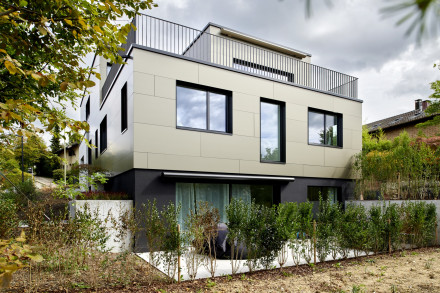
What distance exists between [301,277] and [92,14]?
234 inches

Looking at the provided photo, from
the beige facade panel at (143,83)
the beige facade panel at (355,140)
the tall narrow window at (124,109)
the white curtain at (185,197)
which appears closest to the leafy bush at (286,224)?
the white curtain at (185,197)

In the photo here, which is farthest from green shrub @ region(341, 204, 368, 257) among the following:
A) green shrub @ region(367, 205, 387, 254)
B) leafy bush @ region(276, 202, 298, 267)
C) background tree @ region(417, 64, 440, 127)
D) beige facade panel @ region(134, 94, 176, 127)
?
background tree @ region(417, 64, 440, 127)

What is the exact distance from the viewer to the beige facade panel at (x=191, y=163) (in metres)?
9.22

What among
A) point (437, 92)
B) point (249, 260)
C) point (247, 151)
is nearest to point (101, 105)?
point (247, 151)

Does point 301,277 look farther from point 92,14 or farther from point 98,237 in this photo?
point 92,14

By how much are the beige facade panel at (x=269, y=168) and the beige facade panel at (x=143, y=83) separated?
3.90m

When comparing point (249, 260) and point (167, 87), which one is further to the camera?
point (167, 87)

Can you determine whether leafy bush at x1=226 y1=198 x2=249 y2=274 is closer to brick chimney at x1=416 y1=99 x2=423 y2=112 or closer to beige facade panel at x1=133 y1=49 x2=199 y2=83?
beige facade panel at x1=133 y1=49 x2=199 y2=83

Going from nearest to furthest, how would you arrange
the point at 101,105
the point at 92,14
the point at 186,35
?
the point at 92,14
the point at 186,35
the point at 101,105

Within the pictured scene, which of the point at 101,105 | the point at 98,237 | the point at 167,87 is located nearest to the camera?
the point at 98,237

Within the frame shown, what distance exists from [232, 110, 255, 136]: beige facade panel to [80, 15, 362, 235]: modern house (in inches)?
1.4

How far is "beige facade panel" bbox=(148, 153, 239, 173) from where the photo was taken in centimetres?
922

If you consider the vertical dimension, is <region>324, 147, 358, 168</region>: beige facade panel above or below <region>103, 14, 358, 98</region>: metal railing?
below

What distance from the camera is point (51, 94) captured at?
8.28m
